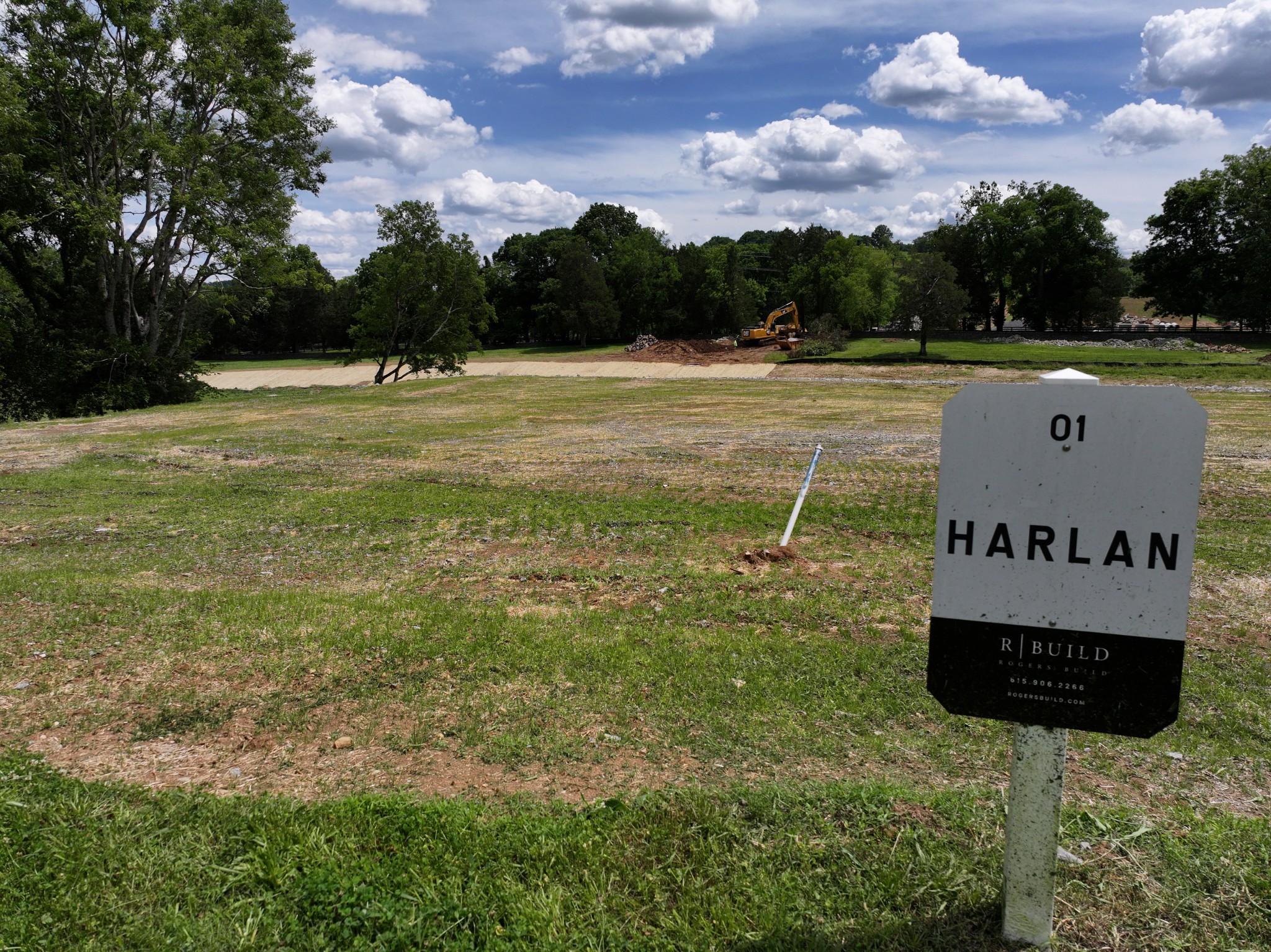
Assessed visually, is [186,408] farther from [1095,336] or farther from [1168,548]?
[1095,336]

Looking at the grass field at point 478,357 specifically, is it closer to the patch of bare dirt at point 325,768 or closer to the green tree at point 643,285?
the green tree at point 643,285

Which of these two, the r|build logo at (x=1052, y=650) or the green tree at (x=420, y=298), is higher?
the green tree at (x=420, y=298)

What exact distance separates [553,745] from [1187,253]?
7072 centimetres

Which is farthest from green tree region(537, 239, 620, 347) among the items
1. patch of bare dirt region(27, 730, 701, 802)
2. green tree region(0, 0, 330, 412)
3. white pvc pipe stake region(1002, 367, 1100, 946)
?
white pvc pipe stake region(1002, 367, 1100, 946)

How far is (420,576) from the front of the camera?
8992 mm

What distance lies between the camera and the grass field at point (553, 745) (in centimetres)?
317

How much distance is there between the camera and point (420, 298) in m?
43.1

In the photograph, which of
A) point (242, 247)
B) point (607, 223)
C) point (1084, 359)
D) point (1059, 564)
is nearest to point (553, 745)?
point (1059, 564)

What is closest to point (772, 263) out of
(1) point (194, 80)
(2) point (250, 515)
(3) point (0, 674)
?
(1) point (194, 80)

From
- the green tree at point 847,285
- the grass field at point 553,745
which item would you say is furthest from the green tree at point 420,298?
the grass field at point 553,745

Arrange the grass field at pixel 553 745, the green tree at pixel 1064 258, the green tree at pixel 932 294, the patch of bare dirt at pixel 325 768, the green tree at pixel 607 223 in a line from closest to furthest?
1. the grass field at pixel 553 745
2. the patch of bare dirt at pixel 325 768
3. the green tree at pixel 932 294
4. the green tree at pixel 1064 258
5. the green tree at pixel 607 223

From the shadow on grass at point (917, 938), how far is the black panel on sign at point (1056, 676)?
34.0 inches

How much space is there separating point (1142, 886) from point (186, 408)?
3145cm

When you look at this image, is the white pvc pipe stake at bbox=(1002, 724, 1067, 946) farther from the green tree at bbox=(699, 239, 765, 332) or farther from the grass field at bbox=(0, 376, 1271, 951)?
the green tree at bbox=(699, 239, 765, 332)
